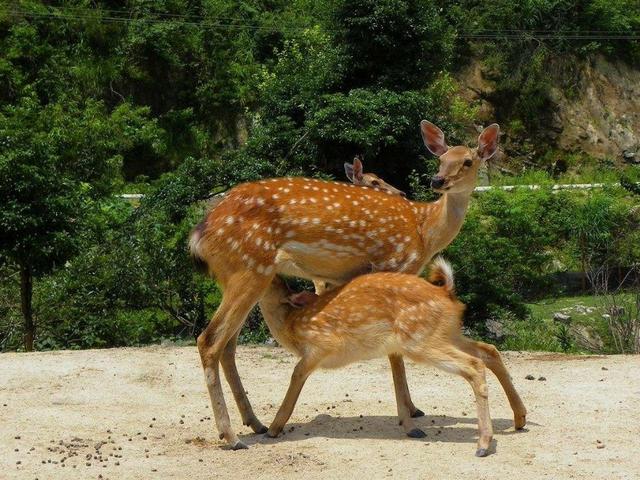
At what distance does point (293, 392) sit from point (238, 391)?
1.94 feet

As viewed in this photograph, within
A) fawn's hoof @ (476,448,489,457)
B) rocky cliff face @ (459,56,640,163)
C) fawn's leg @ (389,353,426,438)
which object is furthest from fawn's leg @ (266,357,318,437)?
rocky cliff face @ (459,56,640,163)

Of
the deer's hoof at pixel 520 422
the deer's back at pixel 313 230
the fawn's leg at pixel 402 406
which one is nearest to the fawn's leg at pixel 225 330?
the deer's back at pixel 313 230

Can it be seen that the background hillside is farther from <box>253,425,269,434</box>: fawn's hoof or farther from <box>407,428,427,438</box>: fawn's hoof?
<box>407,428,427,438</box>: fawn's hoof

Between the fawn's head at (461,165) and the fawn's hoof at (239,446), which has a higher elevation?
the fawn's head at (461,165)

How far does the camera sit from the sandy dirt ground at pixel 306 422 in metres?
7.48

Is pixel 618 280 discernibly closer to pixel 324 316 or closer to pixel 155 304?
pixel 155 304

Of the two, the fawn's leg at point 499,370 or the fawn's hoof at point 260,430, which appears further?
the fawn's hoof at point 260,430

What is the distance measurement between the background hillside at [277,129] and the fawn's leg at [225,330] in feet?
19.6

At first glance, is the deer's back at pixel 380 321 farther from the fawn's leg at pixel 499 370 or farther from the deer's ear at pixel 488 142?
the deer's ear at pixel 488 142

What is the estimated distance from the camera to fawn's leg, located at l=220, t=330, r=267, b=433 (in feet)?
28.3

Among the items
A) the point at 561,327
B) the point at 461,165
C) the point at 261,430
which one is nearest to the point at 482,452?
the point at 261,430

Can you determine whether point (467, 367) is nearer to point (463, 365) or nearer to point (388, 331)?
point (463, 365)

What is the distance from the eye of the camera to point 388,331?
8125 mm

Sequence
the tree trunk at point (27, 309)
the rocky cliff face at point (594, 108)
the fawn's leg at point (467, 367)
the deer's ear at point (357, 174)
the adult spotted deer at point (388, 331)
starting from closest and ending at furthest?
the fawn's leg at point (467, 367) → the adult spotted deer at point (388, 331) → the deer's ear at point (357, 174) → the tree trunk at point (27, 309) → the rocky cliff face at point (594, 108)
